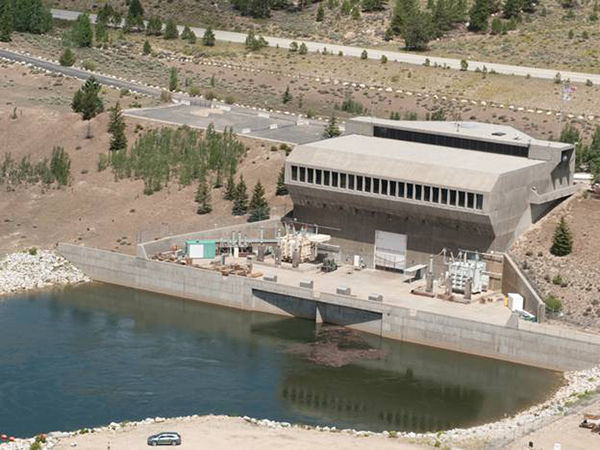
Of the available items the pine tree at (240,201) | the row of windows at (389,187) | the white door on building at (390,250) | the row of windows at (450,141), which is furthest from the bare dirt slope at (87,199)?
the white door on building at (390,250)

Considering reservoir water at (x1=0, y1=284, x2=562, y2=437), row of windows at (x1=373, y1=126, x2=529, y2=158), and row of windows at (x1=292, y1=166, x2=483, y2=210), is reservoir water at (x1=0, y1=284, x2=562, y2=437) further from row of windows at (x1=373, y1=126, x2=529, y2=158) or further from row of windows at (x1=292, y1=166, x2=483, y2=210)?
row of windows at (x1=373, y1=126, x2=529, y2=158)

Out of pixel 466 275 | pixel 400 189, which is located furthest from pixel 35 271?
pixel 466 275

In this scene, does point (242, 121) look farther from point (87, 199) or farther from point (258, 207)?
point (258, 207)

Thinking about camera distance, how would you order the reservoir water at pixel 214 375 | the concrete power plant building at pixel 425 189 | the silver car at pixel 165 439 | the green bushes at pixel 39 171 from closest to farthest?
the silver car at pixel 165 439 < the reservoir water at pixel 214 375 < the concrete power plant building at pixel 425 189 < the green bushes at pixel 39 171

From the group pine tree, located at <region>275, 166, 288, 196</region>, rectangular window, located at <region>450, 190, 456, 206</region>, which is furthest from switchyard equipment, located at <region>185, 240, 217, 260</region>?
rectangular window, located at <region>450, 190, 456, 206</region>

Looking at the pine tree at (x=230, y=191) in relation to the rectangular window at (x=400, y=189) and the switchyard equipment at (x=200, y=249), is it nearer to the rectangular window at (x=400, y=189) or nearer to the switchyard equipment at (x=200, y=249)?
the switchyard equipment at (x=200, y=249)

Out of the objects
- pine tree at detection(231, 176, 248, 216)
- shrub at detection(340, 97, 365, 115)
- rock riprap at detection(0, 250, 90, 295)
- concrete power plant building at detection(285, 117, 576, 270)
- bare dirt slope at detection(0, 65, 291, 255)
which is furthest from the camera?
shrub at detection(340, 97, 365, 115)

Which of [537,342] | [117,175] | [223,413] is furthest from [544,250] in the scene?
[117,175]
